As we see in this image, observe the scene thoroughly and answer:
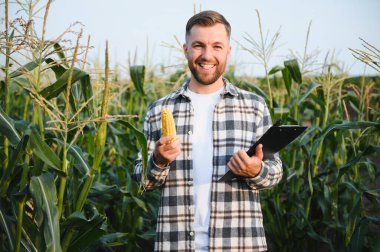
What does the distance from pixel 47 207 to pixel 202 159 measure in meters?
0.88

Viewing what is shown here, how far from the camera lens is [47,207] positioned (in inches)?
80.3

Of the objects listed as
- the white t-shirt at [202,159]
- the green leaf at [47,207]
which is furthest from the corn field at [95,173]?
the white t-shirt at [202,159]

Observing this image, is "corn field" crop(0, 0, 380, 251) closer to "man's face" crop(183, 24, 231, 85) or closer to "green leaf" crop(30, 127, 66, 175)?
"green leaf" crop(30, 127, 66, 175)

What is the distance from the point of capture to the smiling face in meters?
2.38

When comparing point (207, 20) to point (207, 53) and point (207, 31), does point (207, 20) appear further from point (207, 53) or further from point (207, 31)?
point (207, 53)

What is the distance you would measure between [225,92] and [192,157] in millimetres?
438

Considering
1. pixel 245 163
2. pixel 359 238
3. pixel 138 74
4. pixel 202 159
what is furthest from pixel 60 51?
pixel 359 238

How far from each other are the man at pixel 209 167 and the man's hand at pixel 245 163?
Result: 67mm

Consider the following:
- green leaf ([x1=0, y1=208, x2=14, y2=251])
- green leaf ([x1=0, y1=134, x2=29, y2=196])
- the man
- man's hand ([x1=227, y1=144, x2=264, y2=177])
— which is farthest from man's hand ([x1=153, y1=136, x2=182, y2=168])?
green leaf ([x1=0, y1=208, x2=14, y2=251])

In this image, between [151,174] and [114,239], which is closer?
[151,174]

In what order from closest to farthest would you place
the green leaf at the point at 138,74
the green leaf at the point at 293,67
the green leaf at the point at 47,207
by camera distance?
the green leaf at the point at 47,207 → the green leaf at the point at 293,67 → the green leaf at the point at 138,74

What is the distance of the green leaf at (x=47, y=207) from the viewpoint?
6.54 ft

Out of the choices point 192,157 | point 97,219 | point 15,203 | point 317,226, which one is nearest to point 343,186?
point 317,226

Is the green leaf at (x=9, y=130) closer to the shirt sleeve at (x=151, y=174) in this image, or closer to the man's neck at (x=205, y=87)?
the shirt sleeve at (x=151, y=174)
